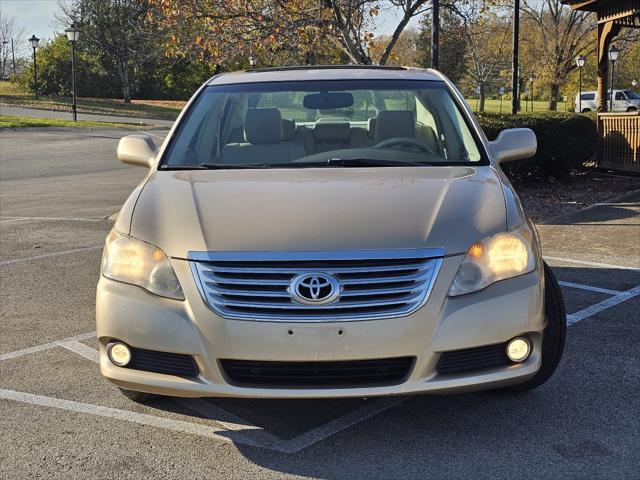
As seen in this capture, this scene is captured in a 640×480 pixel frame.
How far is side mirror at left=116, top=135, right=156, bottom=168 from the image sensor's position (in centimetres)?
457

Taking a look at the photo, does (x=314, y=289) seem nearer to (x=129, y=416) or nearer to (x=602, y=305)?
(x=129, y=416)

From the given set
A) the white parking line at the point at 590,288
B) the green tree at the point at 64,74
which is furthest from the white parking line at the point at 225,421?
the green tree at the point at 64,74

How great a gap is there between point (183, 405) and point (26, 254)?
4.70 meters

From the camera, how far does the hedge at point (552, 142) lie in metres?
11.9

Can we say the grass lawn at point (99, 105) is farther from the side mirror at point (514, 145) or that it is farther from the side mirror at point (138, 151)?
the side mirror at point (514, 145)

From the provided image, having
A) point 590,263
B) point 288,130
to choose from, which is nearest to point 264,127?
point 288,130

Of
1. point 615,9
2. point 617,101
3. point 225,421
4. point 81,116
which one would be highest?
point 615,9

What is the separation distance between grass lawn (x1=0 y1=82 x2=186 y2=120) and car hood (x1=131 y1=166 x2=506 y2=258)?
128 feet

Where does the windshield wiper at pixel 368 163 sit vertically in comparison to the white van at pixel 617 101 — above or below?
below

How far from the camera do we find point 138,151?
4.61 meters

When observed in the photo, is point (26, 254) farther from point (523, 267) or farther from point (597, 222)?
point (597, 222)

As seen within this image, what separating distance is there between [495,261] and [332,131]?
175 centimetres

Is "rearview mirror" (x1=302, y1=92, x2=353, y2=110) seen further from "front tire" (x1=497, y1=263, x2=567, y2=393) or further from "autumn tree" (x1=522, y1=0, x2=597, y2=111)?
"autumn tree" (x1=522, y1=0, x2=597, y2=111)

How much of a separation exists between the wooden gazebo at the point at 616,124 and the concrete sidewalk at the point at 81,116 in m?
23.8
